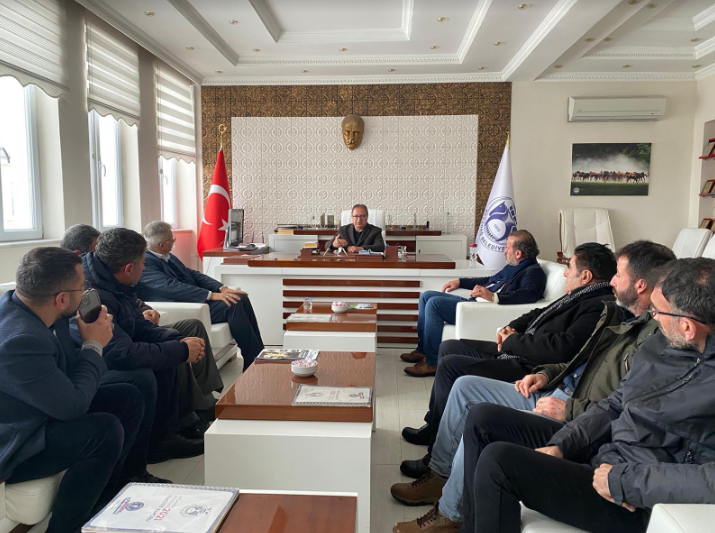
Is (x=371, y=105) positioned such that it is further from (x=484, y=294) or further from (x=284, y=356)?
(x=284, y=356)

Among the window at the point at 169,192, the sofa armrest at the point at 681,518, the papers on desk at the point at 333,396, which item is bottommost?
the papers on desk at the point at 333,396

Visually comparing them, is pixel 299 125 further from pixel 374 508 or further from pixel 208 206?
pixel 374 508

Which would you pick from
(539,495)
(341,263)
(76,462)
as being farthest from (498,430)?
(341,263)

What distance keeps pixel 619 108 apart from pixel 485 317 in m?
4.96

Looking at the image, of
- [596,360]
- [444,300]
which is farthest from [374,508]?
[444,300]

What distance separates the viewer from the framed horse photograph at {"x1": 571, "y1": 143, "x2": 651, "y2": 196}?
6.98m

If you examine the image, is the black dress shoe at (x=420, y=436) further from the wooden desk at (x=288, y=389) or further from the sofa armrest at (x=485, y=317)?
the sofa armrest at (x=485, y=317)

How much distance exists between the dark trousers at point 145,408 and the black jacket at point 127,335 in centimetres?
5

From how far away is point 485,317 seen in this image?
329 cm

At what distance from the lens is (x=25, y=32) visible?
396 cm

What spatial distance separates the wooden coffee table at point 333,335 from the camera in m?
3.12

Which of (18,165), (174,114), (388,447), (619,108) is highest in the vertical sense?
(619,108)

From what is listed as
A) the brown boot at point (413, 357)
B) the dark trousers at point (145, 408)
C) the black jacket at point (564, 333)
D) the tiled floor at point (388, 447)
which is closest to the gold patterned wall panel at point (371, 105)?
the brown boot at point (413, 357)

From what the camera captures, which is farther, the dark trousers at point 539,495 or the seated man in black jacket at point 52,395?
the seated man in black jacket at point 52,395
